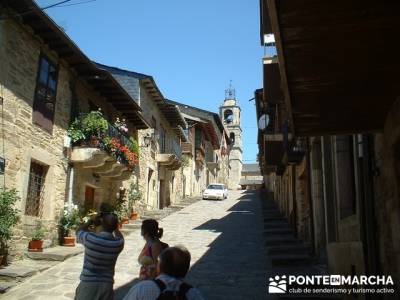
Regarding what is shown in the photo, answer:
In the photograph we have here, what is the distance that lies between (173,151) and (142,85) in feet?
22.7

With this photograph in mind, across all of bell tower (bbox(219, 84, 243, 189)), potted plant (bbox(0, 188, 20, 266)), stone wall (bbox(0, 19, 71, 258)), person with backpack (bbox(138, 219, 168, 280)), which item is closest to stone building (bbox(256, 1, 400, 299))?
person with backpack (bbox(138, 219, 168, 280))

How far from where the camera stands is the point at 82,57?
12.7 meters

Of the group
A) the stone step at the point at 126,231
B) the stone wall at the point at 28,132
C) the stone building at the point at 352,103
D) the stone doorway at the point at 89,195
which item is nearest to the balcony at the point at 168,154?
the stone step at the point at 126,231

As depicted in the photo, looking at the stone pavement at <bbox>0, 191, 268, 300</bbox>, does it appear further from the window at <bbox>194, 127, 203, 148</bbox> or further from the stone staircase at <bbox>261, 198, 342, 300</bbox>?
the window at <bbox>194, 127, 203, 148</bbox>

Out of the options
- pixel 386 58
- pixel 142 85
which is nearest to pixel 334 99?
pixel 386 58

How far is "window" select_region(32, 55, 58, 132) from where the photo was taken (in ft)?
36.4

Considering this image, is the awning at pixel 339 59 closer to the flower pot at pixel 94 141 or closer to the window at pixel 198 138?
the flower pot at pixel 94 141

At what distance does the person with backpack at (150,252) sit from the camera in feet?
14.3

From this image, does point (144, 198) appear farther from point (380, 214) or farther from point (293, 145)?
point (380, 214)

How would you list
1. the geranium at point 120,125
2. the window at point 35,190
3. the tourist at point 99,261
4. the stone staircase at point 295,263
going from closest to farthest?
the tourist at point 99,261 < the stone staircase at point 295,263 < the window at point 35,190 < the geranium at point 120,125

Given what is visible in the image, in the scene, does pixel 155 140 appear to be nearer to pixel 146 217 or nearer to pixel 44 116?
pixel 146 217

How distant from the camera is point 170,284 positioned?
8.50ft

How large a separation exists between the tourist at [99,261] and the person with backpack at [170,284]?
1.69 meters

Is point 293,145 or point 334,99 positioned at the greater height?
point 293,145
